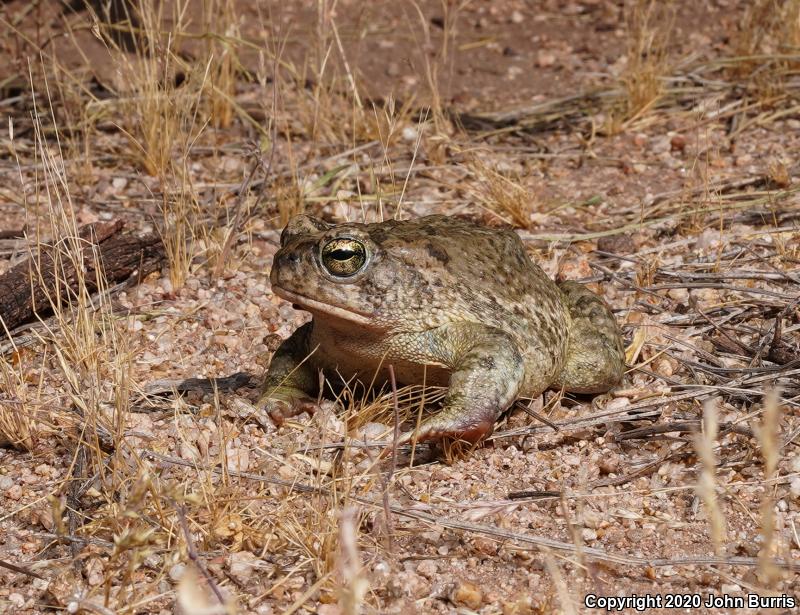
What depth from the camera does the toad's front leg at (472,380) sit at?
11.1 ft

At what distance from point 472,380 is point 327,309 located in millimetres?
555

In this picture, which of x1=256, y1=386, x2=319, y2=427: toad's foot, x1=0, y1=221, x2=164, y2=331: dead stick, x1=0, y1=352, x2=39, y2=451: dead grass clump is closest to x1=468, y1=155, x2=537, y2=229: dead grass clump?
x1=0, y1=221, x2=164, y2=331: dead stick

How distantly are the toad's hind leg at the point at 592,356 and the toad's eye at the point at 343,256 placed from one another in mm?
988

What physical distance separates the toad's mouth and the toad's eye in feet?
0.38

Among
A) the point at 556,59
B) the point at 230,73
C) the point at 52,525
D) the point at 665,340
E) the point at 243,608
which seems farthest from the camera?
the point at 556,59

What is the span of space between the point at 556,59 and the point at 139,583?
18.3 feet

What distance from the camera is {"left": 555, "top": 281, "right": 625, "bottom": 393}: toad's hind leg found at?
391cm

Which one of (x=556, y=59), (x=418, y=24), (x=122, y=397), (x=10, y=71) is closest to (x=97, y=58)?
(x=10, y=71)

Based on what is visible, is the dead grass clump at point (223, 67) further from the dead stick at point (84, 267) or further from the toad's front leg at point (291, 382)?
the toad's front leg at point (291, 382)

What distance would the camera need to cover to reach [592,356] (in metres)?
3.92

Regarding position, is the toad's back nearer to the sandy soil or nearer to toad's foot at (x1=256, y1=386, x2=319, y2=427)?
toad's foot at (x1=256, y1=386, x2=319, y2=427)

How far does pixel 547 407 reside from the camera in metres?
3.90

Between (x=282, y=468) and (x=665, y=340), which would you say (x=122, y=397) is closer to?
(x=282, y=468)

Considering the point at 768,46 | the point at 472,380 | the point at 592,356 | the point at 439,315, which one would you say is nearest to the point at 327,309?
the point at 439,315
